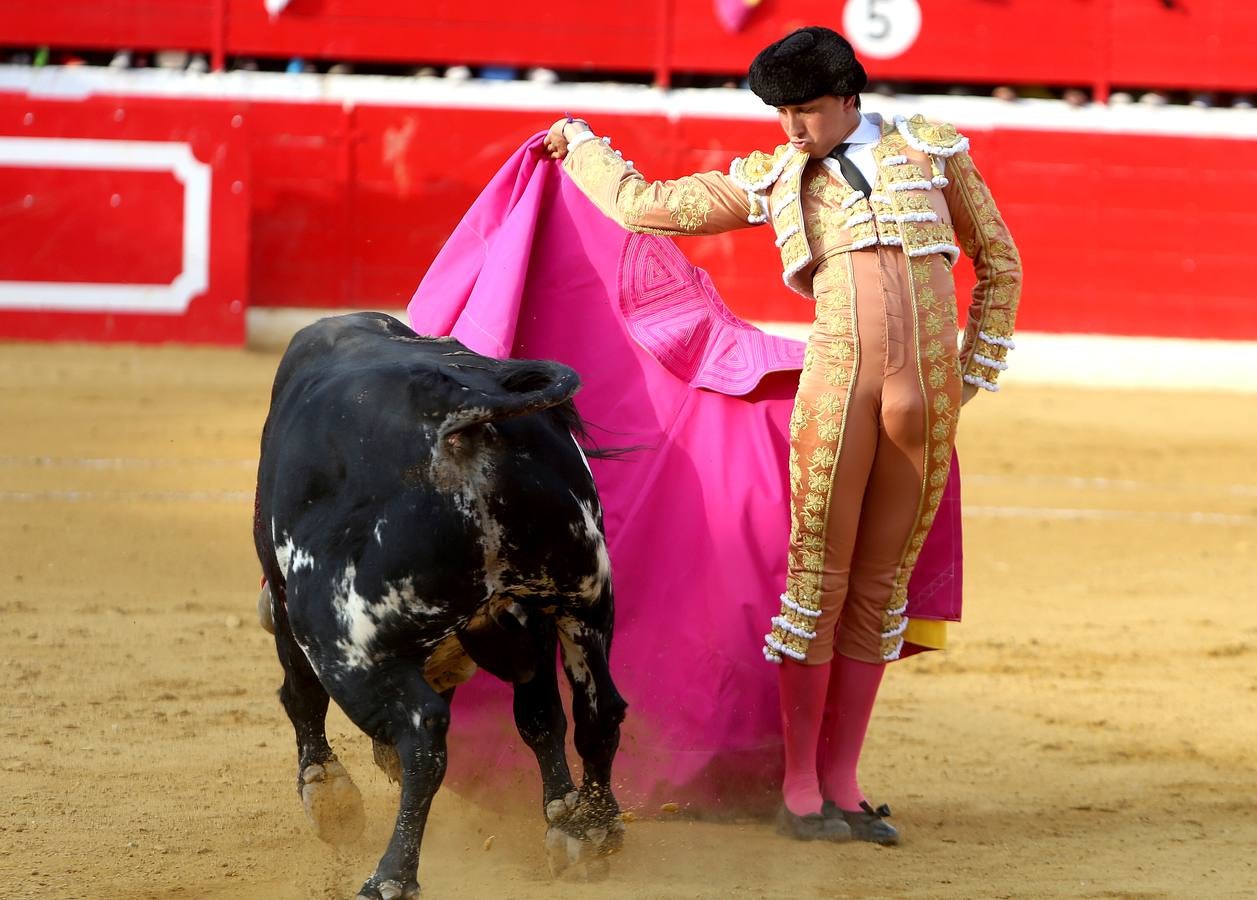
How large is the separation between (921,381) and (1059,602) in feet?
7.70

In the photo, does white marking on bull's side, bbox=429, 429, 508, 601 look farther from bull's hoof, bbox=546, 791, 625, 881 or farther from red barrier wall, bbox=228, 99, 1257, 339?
red barrier wall, bbox=228, 99, 1257, 339

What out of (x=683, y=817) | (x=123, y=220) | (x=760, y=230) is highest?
(x=683, y=817)

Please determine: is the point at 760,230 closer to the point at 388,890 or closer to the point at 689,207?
the point at 689,207

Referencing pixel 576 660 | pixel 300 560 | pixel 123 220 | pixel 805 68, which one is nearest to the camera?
pixel 300 560

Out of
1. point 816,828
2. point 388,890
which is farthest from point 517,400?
point 816,828

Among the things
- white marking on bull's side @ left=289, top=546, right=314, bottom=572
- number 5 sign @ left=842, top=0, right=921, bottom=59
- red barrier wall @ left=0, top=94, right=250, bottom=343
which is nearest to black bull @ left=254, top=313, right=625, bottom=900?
white marking on bull's side @ left=289, top=546, right=314, bottom=572

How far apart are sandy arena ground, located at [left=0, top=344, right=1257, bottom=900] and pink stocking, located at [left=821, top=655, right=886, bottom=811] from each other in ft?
0.44

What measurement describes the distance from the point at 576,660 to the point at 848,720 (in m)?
0.64

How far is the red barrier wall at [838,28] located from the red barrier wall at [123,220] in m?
1.27

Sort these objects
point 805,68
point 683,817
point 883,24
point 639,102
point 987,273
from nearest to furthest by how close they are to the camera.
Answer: point 805,68, point 987,273, point 683,817, point 639,102, point 883,24

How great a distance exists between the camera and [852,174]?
8.49ft

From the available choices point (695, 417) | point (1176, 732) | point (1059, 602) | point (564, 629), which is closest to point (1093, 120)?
point (1059, 602)

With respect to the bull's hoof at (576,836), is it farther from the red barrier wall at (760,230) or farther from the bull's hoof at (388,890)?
the red barrier wall at (760,230)

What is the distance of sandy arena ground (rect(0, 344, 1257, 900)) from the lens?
257 centimetres
